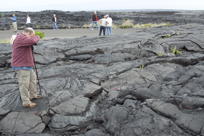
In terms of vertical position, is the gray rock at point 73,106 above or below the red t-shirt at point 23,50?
below

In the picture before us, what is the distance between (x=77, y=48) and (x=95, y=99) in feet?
14.8

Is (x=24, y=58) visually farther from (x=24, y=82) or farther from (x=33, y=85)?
(x=33, y=85)

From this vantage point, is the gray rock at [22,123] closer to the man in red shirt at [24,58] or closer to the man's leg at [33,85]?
the man in red shirt at [24,58]

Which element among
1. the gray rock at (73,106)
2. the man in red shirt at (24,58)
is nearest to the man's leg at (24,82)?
the man in red shirt at (24,58)

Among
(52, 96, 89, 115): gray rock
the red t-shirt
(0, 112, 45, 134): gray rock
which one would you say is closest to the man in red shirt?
the red t-shirt

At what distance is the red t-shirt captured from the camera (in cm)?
569

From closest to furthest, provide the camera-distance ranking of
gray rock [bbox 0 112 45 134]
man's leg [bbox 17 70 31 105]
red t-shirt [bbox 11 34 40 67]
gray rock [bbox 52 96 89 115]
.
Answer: gray rock [bbox 0 112 45 134], red t-shirt [bbox 11 34 40 67], man's leg [bbox 17 70 31 105], gray rock [bbox 52 96 89 115]

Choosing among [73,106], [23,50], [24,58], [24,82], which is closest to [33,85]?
[24,82]

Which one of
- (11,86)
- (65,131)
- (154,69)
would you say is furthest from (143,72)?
(11,86)

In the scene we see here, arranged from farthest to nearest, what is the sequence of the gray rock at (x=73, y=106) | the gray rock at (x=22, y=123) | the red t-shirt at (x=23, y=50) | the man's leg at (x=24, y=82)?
the gray rock at (x=73, y=106)
the man's leg at (x=24, y=82)
the red t-shirt at (x=23, y=50)
the gray rock at (x=22, y=123)

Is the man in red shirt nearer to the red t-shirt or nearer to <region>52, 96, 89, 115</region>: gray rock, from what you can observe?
the red t-shirt

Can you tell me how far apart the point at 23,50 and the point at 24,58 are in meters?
0.19

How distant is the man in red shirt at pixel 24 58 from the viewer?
18.7ft

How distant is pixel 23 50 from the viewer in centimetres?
582
